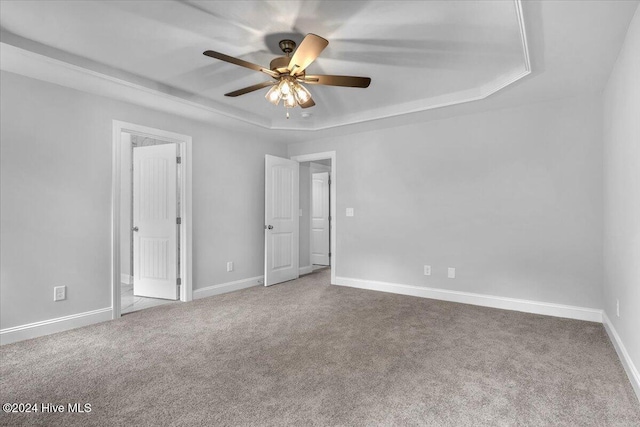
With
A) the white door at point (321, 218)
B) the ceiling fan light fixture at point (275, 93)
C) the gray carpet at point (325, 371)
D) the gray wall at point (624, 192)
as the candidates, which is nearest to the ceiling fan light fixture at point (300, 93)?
the ceiling fan light fixture at point (275, 93)

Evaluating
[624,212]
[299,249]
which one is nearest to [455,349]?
[624,212]

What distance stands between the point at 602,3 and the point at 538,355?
2466 mm

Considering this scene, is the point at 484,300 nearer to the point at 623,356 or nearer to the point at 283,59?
the point at 623,356

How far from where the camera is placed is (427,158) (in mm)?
4602

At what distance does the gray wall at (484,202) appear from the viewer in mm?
3598

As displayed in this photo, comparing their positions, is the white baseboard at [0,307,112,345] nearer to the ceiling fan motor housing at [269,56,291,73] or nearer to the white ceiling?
the white ceiling

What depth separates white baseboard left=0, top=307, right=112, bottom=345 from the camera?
116 inches

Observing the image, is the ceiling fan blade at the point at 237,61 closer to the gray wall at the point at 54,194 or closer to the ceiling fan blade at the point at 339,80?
the ceiling fan blade at the point at 339,80

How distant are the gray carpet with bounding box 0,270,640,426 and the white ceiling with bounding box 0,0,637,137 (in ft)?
7.77

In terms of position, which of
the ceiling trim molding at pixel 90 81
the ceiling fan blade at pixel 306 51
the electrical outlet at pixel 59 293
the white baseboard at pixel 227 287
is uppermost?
the ceiling trim molding at pixel 90 81

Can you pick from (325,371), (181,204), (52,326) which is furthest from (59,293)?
(325,371)

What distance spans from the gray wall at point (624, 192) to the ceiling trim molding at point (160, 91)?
657 millimetres

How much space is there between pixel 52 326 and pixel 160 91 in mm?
2518

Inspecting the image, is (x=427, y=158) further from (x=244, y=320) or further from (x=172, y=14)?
(x=172, y=14)
